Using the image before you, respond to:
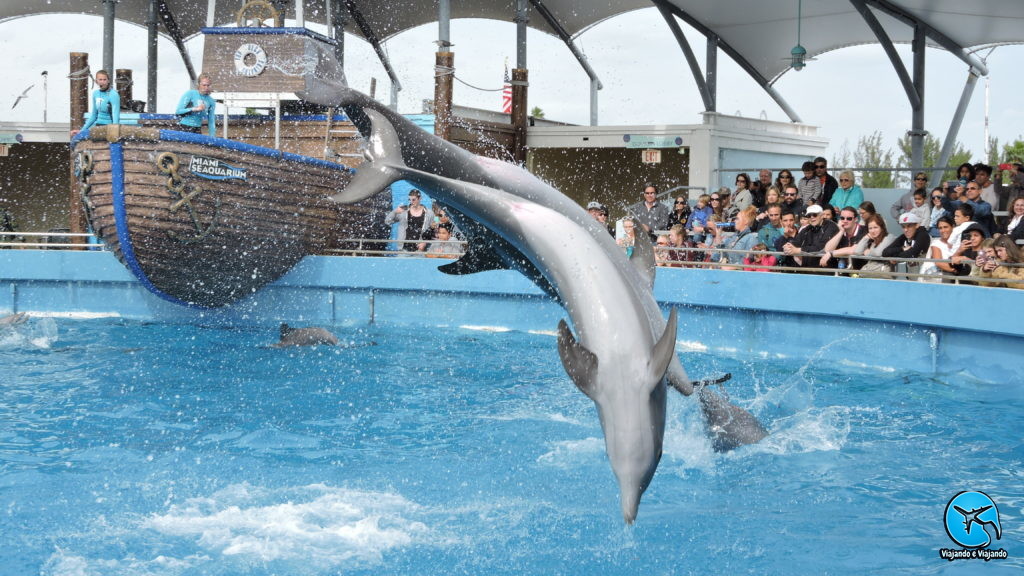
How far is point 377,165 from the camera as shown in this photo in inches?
228

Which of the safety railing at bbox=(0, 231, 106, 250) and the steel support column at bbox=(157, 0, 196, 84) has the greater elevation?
the steel support column at bbox=(157, 0, 196, 84)

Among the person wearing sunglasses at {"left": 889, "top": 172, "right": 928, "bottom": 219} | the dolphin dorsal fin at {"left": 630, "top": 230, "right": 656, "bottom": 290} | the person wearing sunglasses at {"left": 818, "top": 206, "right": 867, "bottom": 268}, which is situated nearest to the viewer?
the dolphin dorsal fin at {"left": 630, "top": 230, "right": 656, "bottom": 290}

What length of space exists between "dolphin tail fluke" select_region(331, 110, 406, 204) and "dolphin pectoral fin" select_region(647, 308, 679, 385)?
196 cm

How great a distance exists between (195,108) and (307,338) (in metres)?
4.10

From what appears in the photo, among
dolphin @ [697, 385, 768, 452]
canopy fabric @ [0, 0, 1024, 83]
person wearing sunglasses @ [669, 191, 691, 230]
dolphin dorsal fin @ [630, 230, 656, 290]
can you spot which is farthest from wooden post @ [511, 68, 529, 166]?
dolphin dorsal fin @ [630, 230, 656, 290]

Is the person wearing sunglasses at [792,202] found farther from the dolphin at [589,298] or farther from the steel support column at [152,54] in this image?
the steel support column at [152,54]

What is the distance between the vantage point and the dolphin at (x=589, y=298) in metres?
4.57

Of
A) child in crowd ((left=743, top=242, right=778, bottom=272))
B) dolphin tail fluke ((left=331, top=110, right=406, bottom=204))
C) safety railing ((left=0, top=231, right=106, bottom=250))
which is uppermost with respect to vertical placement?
dolphin tail fluke ((left=331, top=110, right=406, bottom=204))

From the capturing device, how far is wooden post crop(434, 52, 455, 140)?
17672 mm

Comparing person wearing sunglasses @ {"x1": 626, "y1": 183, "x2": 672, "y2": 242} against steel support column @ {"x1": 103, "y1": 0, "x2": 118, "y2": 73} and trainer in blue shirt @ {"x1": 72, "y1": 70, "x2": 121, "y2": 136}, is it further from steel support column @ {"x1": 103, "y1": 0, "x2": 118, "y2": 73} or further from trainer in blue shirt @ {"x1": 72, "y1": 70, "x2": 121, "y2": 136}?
steel support column @ {"x1": 103, "y1": 0, "x2": 118, "y2": 73}

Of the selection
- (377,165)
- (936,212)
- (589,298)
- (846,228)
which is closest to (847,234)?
(846,228)

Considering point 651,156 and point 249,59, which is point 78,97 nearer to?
point 249,59

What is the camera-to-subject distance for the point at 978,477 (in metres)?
7.05

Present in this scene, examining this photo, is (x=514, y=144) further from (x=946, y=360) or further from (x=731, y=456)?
(x=731, y=456)
